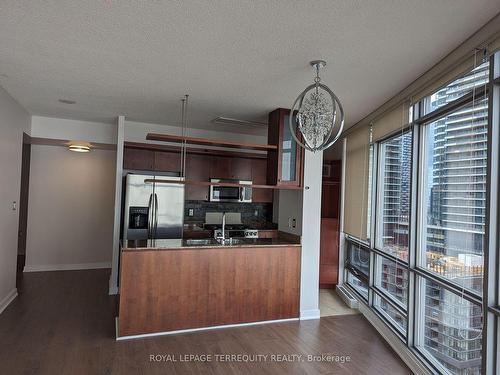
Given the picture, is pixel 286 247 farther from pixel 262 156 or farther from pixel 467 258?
pixel 262 156

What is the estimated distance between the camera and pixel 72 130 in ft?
16.6

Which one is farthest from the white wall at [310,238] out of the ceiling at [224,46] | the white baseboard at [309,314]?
the ceiling at [224,46]

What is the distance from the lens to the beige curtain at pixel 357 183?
4363 mm

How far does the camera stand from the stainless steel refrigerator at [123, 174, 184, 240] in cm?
470

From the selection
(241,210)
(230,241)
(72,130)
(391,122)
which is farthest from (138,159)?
(391,122)

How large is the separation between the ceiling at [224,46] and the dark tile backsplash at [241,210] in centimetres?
256

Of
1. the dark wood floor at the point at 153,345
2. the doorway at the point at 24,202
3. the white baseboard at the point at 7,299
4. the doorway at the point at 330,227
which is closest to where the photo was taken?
the dark wood floor at the point at 153,345

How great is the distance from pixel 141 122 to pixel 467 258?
4559mm

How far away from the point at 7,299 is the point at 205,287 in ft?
8.43

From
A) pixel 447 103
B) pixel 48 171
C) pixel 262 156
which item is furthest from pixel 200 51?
pixel 48 171

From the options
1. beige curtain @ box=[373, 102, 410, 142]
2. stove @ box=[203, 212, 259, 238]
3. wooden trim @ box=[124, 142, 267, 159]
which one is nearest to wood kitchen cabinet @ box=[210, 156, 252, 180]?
wooden trim @ box=[124, 142, 267, 159]

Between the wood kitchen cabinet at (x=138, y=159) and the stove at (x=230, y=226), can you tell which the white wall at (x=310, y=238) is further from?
the wood kitchen cabinet at (x=138, y=159)

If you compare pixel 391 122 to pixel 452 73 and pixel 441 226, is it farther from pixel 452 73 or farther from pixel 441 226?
pixel 441 226

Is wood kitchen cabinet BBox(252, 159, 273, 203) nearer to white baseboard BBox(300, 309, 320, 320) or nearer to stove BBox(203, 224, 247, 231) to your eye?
stove BBox(203, 224, 247, 231)
